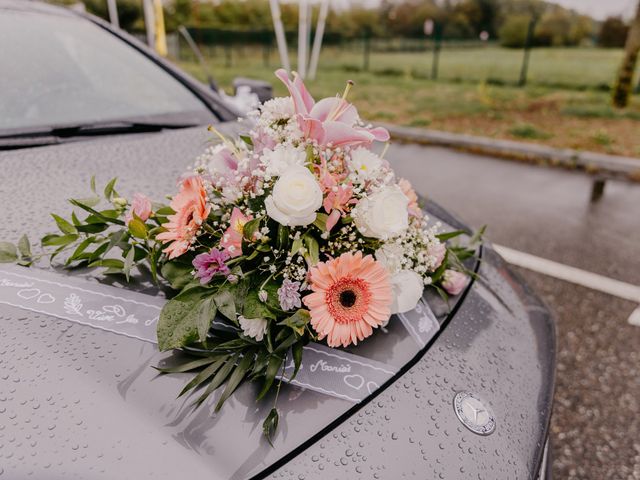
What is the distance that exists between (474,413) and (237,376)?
529mm

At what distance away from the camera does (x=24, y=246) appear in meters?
1.33

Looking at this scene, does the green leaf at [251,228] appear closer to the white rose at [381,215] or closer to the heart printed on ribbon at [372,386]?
the white rose at [381,215]

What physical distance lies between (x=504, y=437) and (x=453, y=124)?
6890 millimetres

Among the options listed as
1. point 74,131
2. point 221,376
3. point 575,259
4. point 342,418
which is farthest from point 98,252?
point 575,259

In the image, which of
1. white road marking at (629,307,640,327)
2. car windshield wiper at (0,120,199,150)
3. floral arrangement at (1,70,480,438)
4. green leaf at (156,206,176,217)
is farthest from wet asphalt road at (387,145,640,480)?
car windshield wiper at (0,120,199,150)

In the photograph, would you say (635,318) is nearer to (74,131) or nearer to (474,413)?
(474,413)

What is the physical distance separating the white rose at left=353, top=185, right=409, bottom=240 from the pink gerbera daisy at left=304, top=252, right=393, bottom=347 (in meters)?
0.07

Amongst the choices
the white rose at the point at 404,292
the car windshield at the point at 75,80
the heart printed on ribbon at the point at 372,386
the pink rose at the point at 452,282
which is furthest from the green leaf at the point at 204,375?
the car windshield at the point at 75,80

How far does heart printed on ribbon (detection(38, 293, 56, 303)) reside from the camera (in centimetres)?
122

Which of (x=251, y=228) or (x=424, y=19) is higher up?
(x=424, y=19)

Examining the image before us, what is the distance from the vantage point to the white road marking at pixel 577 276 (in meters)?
3.17

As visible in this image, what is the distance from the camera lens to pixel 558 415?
7.38 ft

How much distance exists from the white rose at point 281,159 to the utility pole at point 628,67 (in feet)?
24.7

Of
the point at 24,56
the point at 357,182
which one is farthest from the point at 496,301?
the point at 24,56
